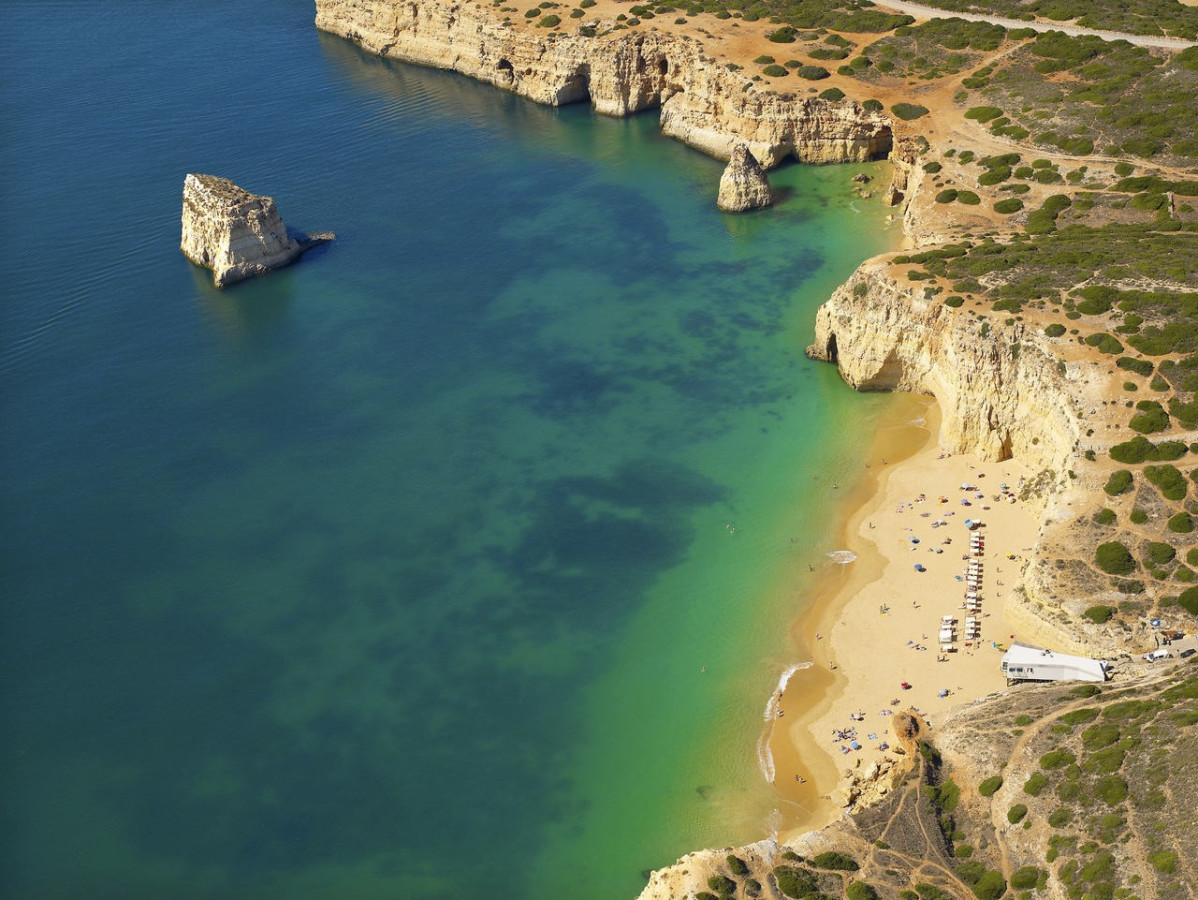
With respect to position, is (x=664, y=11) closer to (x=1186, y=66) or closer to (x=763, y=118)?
(x=763, y=118)

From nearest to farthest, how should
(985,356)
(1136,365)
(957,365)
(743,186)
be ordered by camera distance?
(1136,365) → (985,356) → (957,365) → (743,186)

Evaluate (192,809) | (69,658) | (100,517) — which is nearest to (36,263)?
(100,517)

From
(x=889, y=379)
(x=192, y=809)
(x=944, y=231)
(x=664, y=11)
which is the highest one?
(x=664, y=11)

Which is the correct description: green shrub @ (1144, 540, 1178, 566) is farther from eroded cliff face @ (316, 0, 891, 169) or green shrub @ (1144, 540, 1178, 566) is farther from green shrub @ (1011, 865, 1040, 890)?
eroded cliff face @ (316, 0, 891, 169)

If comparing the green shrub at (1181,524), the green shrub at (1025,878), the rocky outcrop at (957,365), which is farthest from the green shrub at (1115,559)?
the green shrub at (1025,878)

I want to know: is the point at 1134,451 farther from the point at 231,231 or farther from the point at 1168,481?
the point at 231,231

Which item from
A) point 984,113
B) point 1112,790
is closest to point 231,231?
point 984,113

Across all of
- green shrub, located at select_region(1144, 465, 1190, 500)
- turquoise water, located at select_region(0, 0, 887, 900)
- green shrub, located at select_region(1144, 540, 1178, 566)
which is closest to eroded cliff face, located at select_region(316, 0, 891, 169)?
turquoise water, located at select_region(0, 0, 887, 900)
